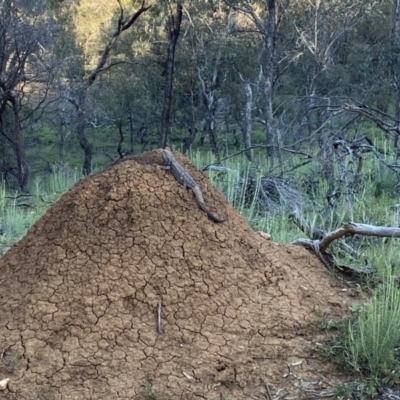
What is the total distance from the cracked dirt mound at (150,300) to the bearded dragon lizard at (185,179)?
0.05 metres

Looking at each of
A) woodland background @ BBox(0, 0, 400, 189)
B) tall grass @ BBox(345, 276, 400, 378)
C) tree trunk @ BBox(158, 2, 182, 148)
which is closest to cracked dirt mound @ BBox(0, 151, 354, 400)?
tall grass @ BBox(345, 276, 400, 378)

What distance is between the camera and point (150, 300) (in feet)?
11.1

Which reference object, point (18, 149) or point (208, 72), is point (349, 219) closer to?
point (18, 149)

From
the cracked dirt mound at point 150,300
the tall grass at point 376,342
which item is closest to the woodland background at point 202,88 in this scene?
the cracked dirt mound at point 150,300

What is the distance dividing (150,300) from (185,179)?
0.83 metres

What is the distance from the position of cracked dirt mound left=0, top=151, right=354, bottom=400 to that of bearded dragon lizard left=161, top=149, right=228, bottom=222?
0.15 ft

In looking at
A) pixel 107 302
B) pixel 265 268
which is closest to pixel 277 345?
pixel 265 268

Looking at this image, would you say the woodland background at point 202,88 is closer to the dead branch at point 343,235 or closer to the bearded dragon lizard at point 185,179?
the dead branch at point 343,235

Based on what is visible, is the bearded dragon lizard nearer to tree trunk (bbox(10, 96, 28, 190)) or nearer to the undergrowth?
the undergrowth

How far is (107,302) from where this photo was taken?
11.0 feet

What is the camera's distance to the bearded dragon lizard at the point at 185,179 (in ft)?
12.6

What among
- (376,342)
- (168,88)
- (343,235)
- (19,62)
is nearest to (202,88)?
(168,88)

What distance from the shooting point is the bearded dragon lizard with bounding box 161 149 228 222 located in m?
3.84

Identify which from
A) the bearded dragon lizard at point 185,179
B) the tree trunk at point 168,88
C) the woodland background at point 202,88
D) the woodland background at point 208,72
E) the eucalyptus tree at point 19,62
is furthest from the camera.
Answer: the woodland background at point 208,72
